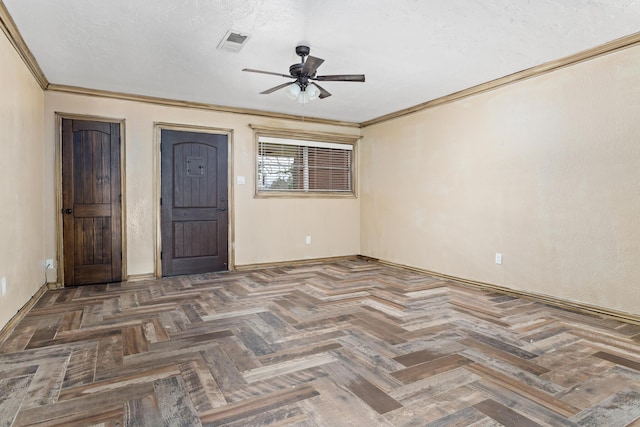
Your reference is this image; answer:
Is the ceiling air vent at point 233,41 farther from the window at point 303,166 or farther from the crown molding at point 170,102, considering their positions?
the window at point 303,166

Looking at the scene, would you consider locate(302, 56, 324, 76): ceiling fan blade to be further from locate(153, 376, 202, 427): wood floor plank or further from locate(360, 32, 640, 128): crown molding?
locate(153, 376, 202, 427): wood floor plank

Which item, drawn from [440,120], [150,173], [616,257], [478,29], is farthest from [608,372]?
[150,173]

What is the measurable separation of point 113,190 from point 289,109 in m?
2.65

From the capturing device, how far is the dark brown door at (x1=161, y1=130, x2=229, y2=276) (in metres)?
4.80

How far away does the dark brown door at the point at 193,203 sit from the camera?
189 inches

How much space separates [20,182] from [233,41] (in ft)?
7.54

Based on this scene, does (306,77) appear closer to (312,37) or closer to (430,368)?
(312,37)

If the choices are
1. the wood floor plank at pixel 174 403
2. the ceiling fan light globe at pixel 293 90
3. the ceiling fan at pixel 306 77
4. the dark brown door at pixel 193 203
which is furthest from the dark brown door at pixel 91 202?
the wood floor plank at pixel 174 403

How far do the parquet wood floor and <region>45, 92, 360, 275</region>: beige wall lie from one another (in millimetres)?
1212

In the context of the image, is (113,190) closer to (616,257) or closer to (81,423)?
(81,423)

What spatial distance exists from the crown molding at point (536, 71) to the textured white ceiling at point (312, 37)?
0.09 m

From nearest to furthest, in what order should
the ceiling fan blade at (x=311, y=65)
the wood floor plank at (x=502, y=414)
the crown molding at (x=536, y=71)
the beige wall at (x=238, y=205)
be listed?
the wood floor plank at (x=502, y=414) → the ceiling fan blade at (x=311, y=65) → the crown molding at (x=536, y=71) → the beige wall at (x=238, y=205)

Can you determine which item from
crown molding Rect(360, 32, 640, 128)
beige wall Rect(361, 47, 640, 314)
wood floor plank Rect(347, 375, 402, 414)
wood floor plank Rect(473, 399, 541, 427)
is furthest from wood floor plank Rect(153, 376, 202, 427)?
crown molding Rect(360, 32, 640, 128)

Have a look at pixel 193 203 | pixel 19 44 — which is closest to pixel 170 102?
pixel 193 203
